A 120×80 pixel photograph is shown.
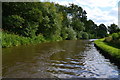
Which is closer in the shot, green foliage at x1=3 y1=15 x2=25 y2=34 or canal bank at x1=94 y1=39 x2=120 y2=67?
canal bank at x1=94 y1=39 x2=120 y2=67

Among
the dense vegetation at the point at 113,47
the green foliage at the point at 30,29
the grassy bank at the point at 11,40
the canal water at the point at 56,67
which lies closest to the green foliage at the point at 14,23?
the green foliage at the point at 30,29

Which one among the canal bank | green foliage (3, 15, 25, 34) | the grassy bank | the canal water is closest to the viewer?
the canal water

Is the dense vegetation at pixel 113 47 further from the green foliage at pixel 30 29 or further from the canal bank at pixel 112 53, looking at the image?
the green foliage at pixel 30 29

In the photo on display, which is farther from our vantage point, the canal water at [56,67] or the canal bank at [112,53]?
the canal bank at [112,53]

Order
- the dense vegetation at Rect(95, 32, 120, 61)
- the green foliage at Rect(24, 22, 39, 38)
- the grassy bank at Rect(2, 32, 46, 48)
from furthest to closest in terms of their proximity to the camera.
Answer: the green foliage at Rect(24, 22, 39, 38) < the grassy bank at Rect(2, 32, 46, 48) < the dense vegetation at Rect(95, 32, 120, 61)

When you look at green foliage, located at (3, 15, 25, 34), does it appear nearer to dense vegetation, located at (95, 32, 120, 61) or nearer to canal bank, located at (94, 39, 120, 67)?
dense vegetation, located at (95, 32, 120, 61)

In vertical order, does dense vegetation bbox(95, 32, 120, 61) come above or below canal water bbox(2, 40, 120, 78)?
above

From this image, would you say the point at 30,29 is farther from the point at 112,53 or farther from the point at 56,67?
the point at 56,67

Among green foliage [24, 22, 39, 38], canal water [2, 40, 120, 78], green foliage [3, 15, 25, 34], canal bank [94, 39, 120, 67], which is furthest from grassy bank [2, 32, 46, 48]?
canal bank [94, 39, 120, 67]

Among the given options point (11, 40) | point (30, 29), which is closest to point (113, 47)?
point (11, 40)

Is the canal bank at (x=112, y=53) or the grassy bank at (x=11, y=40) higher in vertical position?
the grassy bank at (x=11, y=40)

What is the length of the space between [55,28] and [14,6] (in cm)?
984

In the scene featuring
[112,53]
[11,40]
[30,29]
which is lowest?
[112,53]

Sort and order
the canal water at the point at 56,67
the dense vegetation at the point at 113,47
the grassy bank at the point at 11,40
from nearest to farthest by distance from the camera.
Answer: the canal water at the point at 56,67, the dense vegetation at the point at 113,47, the grassy bank at the point at 11,40
